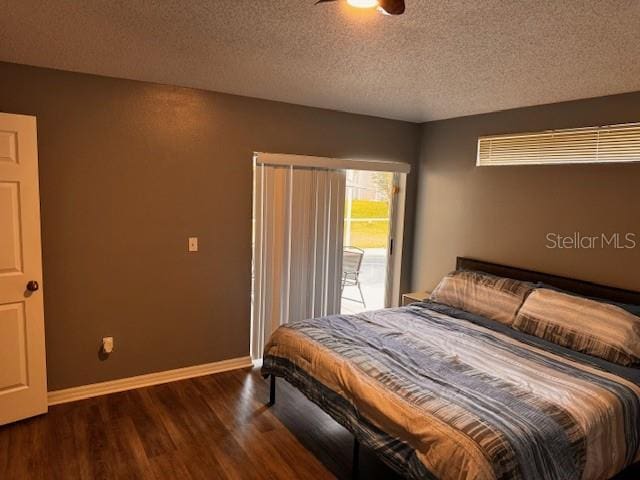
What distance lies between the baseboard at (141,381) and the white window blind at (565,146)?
2802 mm

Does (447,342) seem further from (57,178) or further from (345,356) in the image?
(57,178)

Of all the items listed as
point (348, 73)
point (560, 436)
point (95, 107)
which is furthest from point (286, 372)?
point (95, 107)

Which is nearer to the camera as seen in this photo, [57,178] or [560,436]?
[560,436]

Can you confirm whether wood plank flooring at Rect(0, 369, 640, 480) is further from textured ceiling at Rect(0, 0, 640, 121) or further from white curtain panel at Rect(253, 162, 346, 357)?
textured ceiling at Rect(0, 0, 640, 121)

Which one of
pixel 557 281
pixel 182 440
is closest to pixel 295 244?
pixel 182 440

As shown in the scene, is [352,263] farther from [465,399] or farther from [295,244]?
[465,399]

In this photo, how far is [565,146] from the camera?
10.6 feet

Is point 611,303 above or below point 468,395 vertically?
above

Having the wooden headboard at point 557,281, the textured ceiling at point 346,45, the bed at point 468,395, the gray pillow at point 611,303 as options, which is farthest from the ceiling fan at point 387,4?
the wooden headboard at point 557,281

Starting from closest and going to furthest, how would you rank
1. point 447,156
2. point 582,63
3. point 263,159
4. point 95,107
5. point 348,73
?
point 582,63
point 348,73
point 95,107
point 263,159
point 447,156

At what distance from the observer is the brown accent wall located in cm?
288

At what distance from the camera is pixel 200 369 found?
354cm

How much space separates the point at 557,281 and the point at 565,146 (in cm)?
101

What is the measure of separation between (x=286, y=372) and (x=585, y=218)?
2.39m
